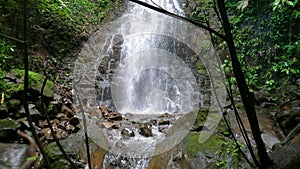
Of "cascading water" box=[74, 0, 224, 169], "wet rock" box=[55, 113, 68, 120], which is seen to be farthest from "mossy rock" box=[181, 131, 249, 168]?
"wet rock" box=[55, 113, 68, 120]

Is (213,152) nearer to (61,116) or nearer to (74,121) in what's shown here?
(74,121)

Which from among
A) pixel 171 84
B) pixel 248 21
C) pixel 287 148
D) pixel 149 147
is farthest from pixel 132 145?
pixel 248 21

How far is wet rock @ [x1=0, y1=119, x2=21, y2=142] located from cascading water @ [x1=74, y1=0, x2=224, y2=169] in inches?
61.6

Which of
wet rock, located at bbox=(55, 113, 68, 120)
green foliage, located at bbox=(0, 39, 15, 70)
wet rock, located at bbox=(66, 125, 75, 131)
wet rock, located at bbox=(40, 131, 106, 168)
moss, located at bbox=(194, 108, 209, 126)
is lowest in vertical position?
wet rock, located at bbox=(40, 131, 106, 168)

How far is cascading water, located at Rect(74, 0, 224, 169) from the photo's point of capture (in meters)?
5.86

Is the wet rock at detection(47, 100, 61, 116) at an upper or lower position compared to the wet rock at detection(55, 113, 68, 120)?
upper

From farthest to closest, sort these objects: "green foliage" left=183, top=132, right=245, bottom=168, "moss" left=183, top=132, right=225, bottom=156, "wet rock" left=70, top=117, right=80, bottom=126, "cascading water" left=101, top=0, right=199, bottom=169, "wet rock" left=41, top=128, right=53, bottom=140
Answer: "cascading water" left=101, top=0, right=199, bottom=169, "wet rock" left=70, top=117, right=80, bottom=126, "wet rock" left=41, top=128, right=53, bottom=140, "moss" left=183, top=132, right=225, bottom=156, "green foliage" left=183, top=132, right=245, bottom=168

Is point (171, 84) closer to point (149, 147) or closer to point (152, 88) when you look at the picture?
point (152, 88)

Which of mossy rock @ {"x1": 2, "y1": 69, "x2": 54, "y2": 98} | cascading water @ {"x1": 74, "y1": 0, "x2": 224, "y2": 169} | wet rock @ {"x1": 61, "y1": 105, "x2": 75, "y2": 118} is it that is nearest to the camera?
mossy rock @ {"x1": 2, "y1": 69, "x2": 54, "y2": 98}

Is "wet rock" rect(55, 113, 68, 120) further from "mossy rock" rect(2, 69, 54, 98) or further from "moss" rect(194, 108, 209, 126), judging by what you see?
"moss" rect(194, 108, 209, 126)

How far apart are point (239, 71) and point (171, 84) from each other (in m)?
7.31

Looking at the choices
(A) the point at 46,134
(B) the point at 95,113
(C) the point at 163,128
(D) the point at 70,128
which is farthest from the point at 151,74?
(A) the point at 46,134

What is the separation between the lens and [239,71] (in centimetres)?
42

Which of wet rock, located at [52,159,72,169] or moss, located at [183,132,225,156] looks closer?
wet rock, located at [52,159,72,169]
